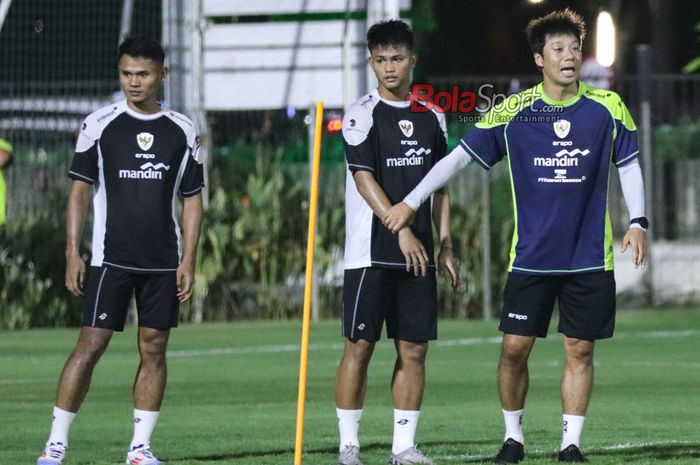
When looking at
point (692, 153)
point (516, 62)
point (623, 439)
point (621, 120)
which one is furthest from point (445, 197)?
point (516, 62)

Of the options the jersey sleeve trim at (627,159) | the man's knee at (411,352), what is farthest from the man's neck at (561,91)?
the man's knee at (411,352)

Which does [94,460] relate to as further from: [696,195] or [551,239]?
[696,195]

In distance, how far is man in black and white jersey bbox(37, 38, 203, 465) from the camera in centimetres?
910

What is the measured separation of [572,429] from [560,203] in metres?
1.11

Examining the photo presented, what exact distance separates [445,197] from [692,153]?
49.6ft

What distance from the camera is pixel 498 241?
2259cm

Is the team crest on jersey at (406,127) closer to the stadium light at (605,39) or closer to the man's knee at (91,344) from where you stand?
the man's knee at (91,344)

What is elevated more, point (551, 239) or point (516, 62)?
point (516, 62)

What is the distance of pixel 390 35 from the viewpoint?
9047mm

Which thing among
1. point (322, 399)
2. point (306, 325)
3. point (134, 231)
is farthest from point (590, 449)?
point (322, 399)

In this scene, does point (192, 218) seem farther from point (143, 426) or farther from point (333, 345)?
point (333, 345)

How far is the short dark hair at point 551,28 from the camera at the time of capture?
29.2ft

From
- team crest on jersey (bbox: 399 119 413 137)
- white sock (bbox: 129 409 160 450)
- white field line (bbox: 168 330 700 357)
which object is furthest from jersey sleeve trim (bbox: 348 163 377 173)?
white field line (bbox: 168 330 700 357)

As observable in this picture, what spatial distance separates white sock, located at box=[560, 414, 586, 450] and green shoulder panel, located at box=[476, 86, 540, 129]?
1.50m
